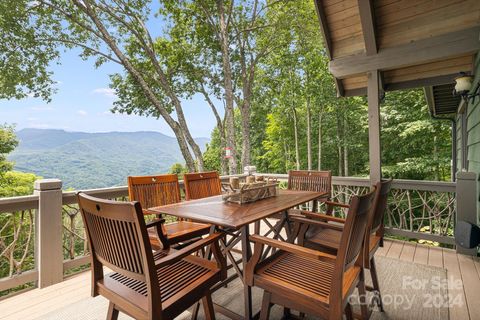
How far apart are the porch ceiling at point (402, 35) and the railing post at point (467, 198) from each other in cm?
147

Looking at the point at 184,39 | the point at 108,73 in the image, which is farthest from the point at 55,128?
the point at 184,39

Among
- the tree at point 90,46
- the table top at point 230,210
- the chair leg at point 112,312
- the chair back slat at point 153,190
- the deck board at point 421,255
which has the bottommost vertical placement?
the deck board at point 421,255

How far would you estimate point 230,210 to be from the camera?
2.00 meters

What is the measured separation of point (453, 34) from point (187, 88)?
9.05 meters

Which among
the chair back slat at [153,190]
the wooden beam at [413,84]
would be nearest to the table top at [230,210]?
the chair back slat at [153,190]

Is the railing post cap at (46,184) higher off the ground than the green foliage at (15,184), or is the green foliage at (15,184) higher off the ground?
the railing post cap at (46,184)

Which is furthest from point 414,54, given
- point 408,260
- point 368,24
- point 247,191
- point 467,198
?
point 247,191

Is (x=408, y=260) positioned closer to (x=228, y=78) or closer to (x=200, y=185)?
(x=200, y=185)

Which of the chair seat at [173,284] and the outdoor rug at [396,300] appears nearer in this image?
the chair seat at [173,284]

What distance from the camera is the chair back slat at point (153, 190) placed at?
2.46 metres

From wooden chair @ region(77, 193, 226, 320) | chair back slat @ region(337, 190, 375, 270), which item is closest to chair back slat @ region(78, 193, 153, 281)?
wooden chair @ region(77, 193, 226, 320)

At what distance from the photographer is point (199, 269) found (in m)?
1.60

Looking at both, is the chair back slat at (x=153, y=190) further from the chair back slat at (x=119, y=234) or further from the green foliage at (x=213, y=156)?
Answer: the green foliage at (x=213, y=156)

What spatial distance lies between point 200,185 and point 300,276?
1.75m
